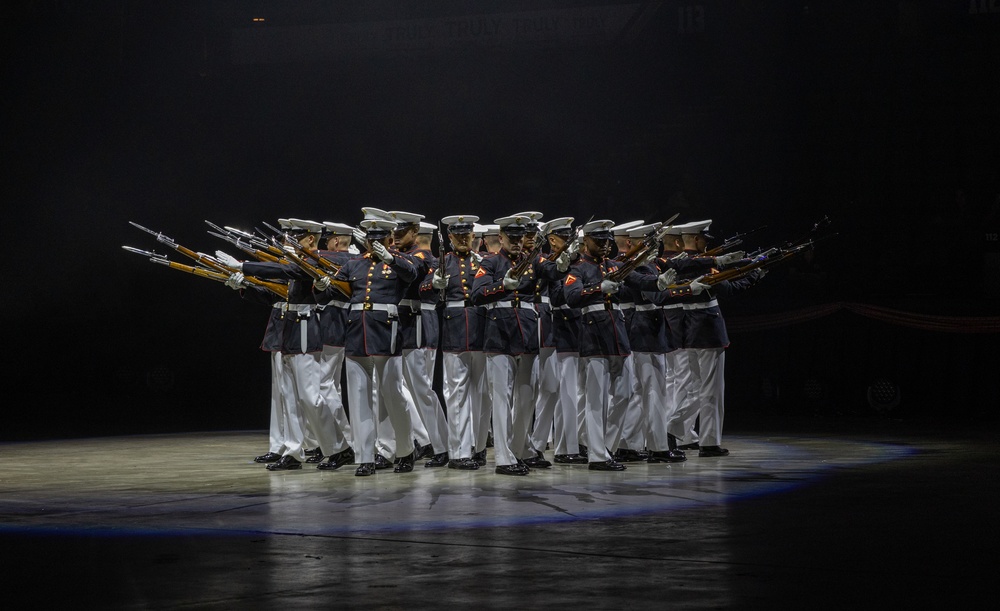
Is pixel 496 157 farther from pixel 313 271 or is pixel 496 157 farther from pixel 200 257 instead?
pixel 313 271

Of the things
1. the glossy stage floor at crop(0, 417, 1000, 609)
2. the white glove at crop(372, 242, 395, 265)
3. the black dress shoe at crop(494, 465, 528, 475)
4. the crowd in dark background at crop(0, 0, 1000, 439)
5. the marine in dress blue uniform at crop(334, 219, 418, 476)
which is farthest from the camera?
the crowd in dark background at crop(0, 0, 1000, 439)

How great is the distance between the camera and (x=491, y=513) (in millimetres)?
6738

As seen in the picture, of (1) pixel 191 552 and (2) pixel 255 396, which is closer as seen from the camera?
(1) pixel 191 552

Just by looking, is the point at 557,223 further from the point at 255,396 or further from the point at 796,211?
the point at 255,396

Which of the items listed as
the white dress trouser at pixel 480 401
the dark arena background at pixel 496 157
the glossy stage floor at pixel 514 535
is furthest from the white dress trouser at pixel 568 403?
the dark arena background at pixel 496 157

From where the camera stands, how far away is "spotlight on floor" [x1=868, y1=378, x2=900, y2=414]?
13664mm

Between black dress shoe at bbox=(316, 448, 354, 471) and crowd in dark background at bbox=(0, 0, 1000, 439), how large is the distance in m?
5.95

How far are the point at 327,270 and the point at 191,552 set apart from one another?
4.18m

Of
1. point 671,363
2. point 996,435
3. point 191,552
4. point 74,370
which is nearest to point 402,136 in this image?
point 74,370

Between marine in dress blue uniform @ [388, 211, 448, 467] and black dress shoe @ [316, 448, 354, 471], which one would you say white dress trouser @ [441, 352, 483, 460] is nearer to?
marine in dress blue uniform @ [388, 211, 448, 467]

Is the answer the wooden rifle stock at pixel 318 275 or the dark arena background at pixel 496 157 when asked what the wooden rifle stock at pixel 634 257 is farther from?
the dark arena background at pixel 496 157

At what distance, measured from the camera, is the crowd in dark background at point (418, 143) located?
630 inches

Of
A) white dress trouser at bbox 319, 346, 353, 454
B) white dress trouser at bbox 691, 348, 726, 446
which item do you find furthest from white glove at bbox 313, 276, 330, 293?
white dress trouser at bbox 691, 348, 726, 446

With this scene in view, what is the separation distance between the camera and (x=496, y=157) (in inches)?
714
